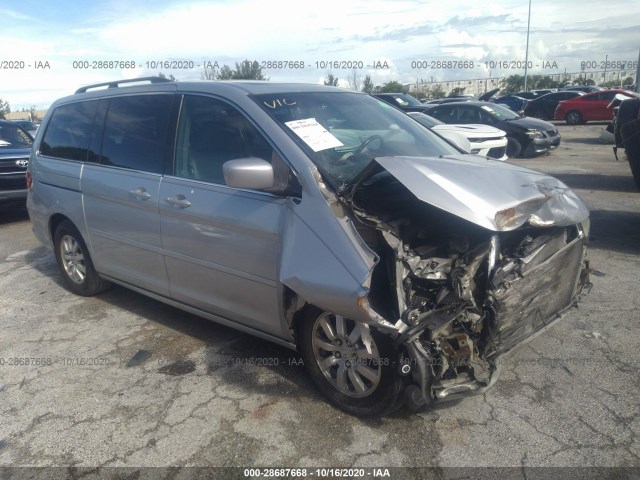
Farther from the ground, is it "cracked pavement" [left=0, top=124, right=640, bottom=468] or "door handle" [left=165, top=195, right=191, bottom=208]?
"door handle" [left=165, top=195, right=191, bottom=208]

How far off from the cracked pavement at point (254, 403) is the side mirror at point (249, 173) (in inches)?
52.2

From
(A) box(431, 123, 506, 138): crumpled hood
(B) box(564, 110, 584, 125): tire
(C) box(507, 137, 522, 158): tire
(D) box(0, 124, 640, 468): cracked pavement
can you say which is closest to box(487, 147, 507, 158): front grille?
(A) box(431, 123, 506, 138): crumpled hood

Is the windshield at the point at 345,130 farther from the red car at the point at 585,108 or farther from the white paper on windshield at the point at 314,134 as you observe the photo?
the red car at the point at 585,108

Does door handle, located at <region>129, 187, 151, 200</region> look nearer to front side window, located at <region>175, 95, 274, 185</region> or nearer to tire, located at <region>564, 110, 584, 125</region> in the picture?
front side window, located at <region>175, 95, 274, 185</region>

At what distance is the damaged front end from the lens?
280 centimetres

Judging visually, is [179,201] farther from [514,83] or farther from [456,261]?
[514,83]

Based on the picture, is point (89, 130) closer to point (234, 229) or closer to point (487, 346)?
point (234, 229)

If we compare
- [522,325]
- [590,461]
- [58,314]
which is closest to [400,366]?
[522,325]

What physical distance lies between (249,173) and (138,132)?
1641mm

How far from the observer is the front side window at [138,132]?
4082 millimetres

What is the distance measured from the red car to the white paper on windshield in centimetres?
2267

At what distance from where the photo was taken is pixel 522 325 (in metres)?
3.12

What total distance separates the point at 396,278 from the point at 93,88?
153 inches

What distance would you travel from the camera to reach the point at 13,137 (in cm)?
1007
